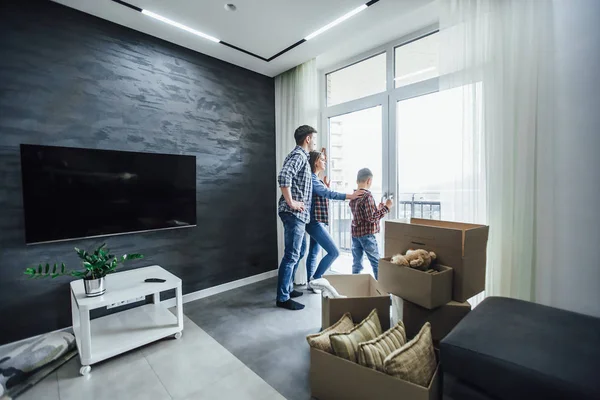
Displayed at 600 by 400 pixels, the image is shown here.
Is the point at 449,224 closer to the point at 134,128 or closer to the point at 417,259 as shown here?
the point at 417,259

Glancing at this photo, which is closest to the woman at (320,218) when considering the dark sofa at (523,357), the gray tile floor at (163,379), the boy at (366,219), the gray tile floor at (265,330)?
the boy at (366,219)

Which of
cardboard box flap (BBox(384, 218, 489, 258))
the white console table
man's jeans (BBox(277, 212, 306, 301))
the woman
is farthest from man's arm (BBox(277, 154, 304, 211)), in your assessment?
the white console table

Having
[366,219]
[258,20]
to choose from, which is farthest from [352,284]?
[258,20]

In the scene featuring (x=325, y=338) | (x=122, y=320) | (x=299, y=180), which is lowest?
(x=122, y=320)

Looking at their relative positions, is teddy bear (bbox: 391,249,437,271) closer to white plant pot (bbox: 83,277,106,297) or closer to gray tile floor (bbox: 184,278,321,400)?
gray tile floor (bbox: 184,278,321,400)

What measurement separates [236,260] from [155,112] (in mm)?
1690

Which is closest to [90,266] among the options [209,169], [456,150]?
[209,169]

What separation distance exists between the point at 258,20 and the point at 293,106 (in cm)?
109

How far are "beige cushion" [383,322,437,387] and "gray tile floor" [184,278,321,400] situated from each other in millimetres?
550

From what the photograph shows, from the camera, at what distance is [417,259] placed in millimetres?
1613

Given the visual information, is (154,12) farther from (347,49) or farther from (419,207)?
(419,207)

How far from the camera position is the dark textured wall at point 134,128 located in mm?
1933

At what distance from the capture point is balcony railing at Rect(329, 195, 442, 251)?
260 centimetres

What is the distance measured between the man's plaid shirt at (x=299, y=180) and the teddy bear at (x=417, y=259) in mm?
1033
